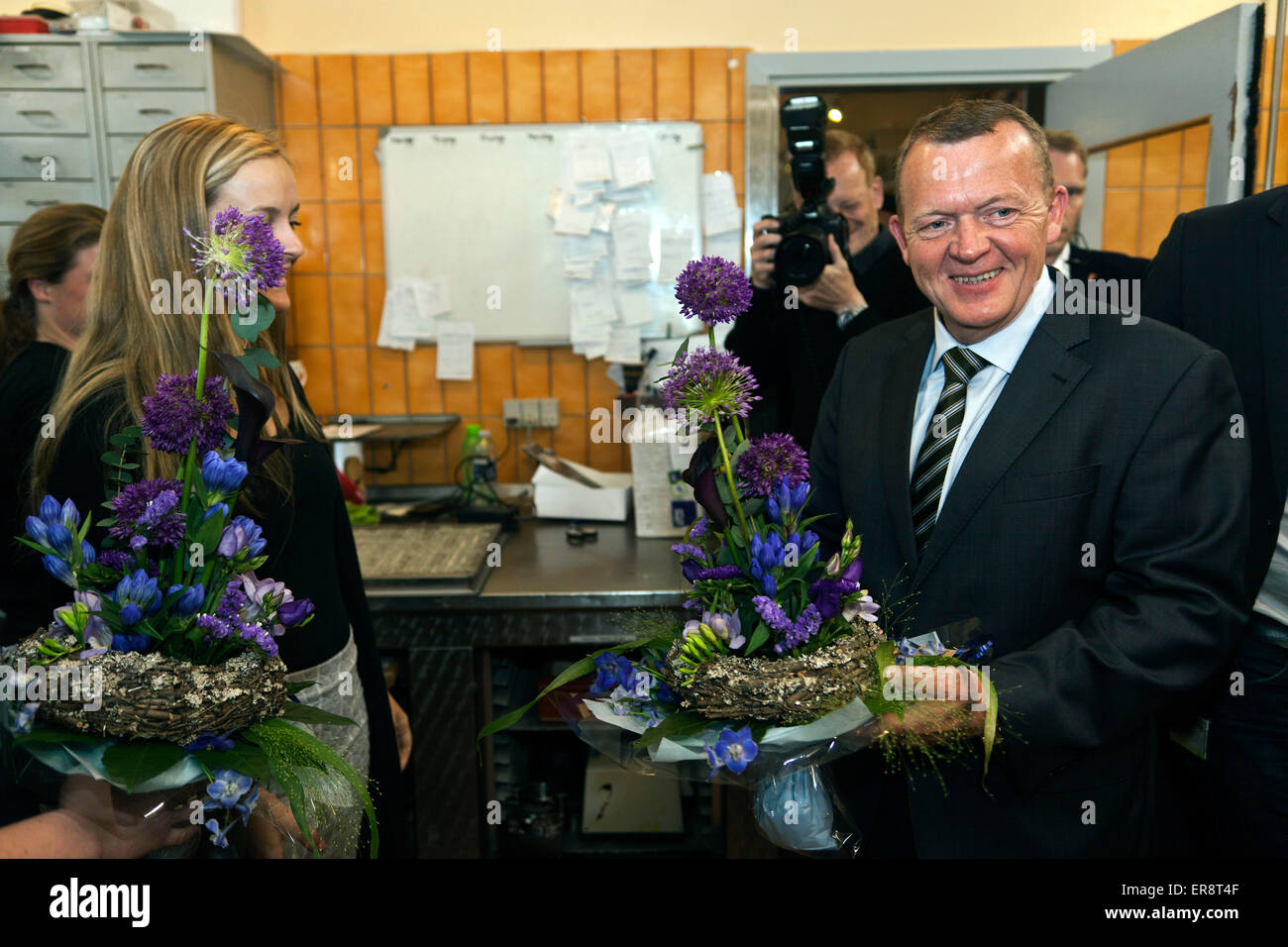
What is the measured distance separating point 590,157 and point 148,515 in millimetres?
2397

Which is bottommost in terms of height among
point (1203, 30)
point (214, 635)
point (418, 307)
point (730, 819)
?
point (730, 819)

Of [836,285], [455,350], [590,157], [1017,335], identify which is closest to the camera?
[1017,335]

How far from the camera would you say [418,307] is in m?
3.11

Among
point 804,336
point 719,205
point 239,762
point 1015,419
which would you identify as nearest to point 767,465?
point 1015,419

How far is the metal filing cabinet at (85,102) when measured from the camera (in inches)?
102

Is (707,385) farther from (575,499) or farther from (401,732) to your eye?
(575,499)

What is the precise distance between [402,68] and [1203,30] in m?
2.13

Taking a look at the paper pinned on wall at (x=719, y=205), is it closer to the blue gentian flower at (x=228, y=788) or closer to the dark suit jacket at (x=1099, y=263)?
the dark suit jacket at (x=1099, y=263)

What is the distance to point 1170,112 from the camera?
2.30 m

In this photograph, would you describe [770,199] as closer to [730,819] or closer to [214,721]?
[730,819]

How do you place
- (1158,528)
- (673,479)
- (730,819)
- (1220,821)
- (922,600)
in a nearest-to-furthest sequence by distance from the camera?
1. (1158,528)
2. (922,600)
3. (1220,821)
4. (730,819)
5. (673,479)

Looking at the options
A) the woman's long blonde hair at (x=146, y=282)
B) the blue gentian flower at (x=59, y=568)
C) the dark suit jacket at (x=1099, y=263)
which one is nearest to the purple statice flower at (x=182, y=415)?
the blue gentian flower at (x=59, y=568)

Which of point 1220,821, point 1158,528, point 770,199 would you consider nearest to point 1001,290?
point 1158,528

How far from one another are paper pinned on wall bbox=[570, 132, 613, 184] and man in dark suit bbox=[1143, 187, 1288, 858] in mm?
1904
